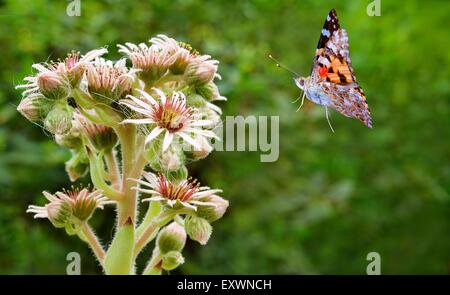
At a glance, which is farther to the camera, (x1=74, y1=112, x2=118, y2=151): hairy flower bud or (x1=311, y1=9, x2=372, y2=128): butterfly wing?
(x1=311, y1=9, x2=372, y2=128): butterfly wing

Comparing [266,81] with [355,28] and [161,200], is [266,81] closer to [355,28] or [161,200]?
[355,28]

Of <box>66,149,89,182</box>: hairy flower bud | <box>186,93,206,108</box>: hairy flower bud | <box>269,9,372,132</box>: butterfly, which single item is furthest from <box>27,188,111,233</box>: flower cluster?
<box>269,9,372,132</box>: butterfly

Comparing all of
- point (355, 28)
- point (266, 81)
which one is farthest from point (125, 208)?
point (355, 28)

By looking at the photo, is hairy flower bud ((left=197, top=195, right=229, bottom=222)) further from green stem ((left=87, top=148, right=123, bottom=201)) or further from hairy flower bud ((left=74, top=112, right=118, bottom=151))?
hairy flower bud ((left=74, top=112, right=118, bottom=151))

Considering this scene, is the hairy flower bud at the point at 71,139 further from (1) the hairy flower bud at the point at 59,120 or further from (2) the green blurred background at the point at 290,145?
(2) the green blurred background at the point at 290,145

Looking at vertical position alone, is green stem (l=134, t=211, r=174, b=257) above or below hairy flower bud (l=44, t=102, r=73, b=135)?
below
